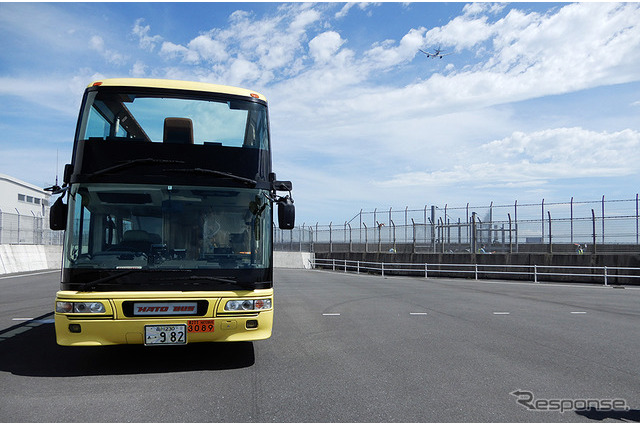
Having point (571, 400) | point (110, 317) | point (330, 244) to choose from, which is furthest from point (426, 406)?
point (330, 244)

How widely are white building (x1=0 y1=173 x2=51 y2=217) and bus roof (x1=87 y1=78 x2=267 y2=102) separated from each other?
40267mm

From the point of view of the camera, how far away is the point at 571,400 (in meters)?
4.84

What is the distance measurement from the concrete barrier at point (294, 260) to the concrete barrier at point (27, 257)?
14.5 m

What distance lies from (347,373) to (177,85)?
413cm

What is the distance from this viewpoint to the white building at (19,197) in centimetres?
4662

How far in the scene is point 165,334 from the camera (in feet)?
19.0

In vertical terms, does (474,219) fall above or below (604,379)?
above

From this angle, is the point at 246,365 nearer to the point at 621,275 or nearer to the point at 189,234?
the point at 189,234

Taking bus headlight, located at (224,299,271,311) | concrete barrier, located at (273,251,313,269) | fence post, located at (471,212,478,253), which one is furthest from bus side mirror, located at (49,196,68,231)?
concrete barrier, located at (273,251,313,269)

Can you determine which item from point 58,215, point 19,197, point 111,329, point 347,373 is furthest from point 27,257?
point 19,197

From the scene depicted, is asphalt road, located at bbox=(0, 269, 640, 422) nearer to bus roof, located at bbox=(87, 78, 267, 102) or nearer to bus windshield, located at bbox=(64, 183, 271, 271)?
bus windshield, located at bbox=(64, 183, 271, 271)

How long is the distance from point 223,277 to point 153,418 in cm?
196

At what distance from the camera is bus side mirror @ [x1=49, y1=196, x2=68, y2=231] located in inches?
238

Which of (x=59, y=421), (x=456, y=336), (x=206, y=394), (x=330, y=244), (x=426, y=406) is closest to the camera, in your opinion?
(x=59, y=421)
